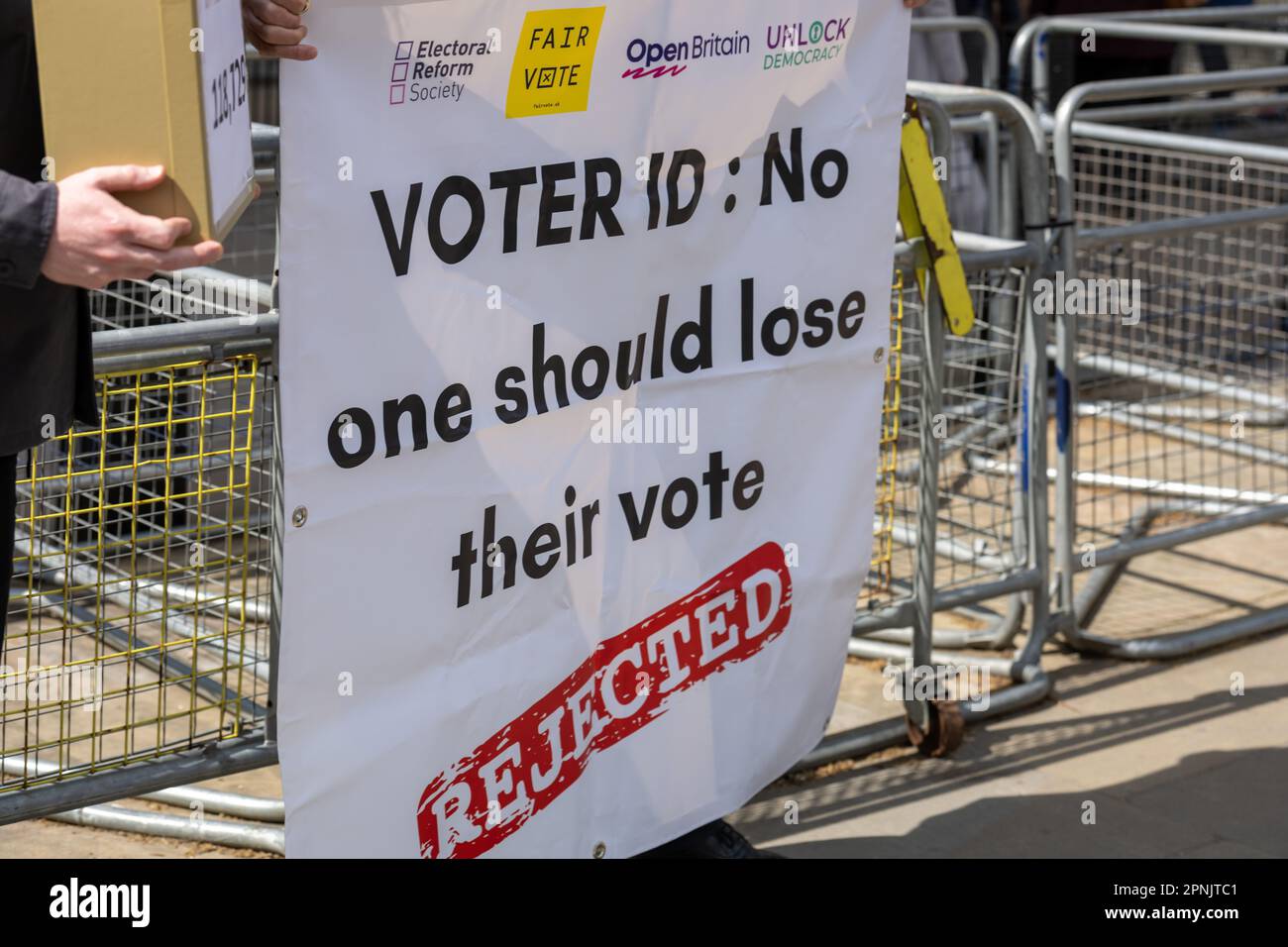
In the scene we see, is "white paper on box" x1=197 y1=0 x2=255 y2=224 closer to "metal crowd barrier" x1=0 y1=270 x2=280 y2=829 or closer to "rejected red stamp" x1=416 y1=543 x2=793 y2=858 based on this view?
"metal crowd barrier" x1=0 y1=270 x2=280 y2=829

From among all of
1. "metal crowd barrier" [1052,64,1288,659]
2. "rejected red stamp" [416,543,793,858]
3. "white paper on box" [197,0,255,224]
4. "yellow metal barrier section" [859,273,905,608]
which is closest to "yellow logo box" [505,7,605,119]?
"white paper on box" [197,0,255,224]

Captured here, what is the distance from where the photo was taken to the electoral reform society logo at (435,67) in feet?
8.91

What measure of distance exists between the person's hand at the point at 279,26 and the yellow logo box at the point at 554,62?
0.43 meters

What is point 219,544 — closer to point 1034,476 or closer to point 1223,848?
point 1034,476

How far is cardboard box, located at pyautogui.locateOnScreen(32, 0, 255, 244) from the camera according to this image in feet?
7.02

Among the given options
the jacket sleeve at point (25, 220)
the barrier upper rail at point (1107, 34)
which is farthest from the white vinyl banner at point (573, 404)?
the barrier upper rail at point (1107, 34)

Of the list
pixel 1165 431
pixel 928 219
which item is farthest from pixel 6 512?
pixel 1165 431

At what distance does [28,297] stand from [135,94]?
1.34 feet

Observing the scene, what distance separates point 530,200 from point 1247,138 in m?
9.05

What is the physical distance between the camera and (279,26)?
2.52 m

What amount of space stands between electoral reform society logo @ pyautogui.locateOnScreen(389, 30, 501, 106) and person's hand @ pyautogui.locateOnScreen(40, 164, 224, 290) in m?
0.65

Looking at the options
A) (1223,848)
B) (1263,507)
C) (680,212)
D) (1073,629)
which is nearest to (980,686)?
(1073,629)
